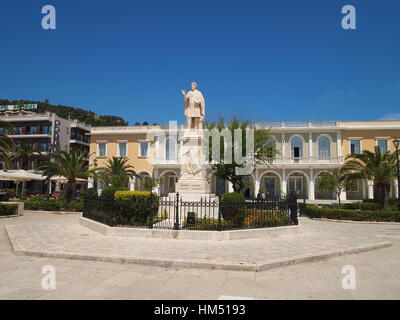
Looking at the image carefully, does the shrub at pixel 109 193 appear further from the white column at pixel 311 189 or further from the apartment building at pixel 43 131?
the apartment building at pixel 43 131

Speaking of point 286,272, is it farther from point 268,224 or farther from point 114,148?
point 114,148

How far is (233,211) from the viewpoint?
941 cm

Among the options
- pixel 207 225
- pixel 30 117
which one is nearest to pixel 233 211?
pixel 207 225

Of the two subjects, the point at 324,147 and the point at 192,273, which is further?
the point at 324,147

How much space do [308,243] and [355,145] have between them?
29463 millimetres

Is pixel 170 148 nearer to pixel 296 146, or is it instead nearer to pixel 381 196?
pixel 296 146

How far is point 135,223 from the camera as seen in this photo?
9609mm

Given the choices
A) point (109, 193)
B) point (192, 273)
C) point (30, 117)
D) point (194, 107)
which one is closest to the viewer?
point (192, 273)

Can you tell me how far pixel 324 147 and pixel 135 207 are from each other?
98.5 ft

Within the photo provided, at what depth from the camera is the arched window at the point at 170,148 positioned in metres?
37.1

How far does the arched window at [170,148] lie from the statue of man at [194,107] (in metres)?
24.2

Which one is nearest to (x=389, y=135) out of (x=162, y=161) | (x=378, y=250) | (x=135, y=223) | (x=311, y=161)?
(x=311, y=161)

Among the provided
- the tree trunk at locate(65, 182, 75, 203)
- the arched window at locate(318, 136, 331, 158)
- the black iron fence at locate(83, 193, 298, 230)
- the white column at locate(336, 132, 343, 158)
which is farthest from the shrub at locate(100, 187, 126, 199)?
the white column at locate(336, 132, 343, 158)
